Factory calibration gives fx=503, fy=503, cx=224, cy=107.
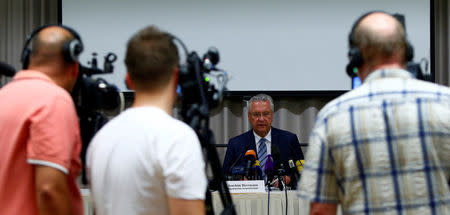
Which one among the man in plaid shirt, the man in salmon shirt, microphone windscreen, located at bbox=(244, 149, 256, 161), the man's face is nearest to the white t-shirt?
the man in salmon shirt

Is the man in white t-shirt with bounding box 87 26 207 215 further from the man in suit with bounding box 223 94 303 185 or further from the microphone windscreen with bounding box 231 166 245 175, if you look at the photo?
the man in suit with bounding box 223 94 303 185

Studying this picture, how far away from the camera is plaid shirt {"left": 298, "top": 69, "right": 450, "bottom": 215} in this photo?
4.12 feet

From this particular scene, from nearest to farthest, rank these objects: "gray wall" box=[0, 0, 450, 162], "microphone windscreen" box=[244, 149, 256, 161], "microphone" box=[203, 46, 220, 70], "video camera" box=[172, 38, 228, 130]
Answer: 1. "video camera" box=[172, 38, 228, 130]
2. "microphone" box=[203, 46, 220, 70]
3. "microphone windscreen" box=[244, 149, 256, 161]
4. "gray wall" box=[0, 0, 450, 162]

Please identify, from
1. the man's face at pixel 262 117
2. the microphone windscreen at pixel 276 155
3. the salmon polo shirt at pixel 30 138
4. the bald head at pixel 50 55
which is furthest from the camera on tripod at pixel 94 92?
the man's face at pixel 262 117

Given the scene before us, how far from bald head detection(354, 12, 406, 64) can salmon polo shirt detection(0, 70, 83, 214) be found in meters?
0.83

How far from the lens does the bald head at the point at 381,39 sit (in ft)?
4.25

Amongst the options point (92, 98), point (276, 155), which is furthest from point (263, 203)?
point (92, 98)

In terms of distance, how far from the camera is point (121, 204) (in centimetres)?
120

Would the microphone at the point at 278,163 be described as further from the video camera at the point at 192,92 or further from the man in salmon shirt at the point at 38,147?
the man in salmon shirt at the point at 38,147

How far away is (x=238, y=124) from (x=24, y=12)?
92.1 inches

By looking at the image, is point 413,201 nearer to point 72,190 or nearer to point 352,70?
point 352,70

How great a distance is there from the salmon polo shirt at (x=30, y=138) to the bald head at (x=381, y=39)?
826 millimetres

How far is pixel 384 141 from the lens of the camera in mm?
1263

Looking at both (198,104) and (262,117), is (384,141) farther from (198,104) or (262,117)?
(262,117)
